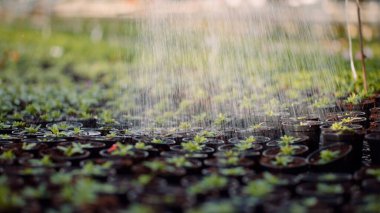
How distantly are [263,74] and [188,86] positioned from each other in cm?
117

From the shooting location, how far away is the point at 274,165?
3.53m

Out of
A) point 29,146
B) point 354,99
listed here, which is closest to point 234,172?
point 29,146

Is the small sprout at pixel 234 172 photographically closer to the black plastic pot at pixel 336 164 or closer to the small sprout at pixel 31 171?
the black plastic pot at pixel 336 164

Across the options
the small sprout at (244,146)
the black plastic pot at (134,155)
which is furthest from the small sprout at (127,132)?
the small sprout at (244,146)

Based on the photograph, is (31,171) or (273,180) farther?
(31,171)

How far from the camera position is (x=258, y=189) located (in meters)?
2.93

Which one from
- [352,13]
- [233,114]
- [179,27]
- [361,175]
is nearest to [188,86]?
[179,27]

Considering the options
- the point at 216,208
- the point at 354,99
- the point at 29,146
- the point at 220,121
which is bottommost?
the point at 216,208

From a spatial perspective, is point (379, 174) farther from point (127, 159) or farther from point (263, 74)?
point (263, 74)

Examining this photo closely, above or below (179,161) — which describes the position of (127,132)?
above

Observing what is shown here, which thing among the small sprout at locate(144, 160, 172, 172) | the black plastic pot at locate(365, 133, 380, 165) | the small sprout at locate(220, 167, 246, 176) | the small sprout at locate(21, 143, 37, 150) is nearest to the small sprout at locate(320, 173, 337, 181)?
the small sprout at locate(220, 167, 246, 176)

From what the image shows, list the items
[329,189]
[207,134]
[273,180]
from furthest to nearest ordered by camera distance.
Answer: [207,134] < [273,180] < [329,189]

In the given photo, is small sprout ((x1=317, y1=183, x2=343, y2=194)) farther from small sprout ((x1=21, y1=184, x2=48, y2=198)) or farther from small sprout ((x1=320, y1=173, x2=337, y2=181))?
small sprout ((x1=21, y1=184, x2=48, y2=198))

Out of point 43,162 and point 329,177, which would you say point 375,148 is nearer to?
point 329,177
